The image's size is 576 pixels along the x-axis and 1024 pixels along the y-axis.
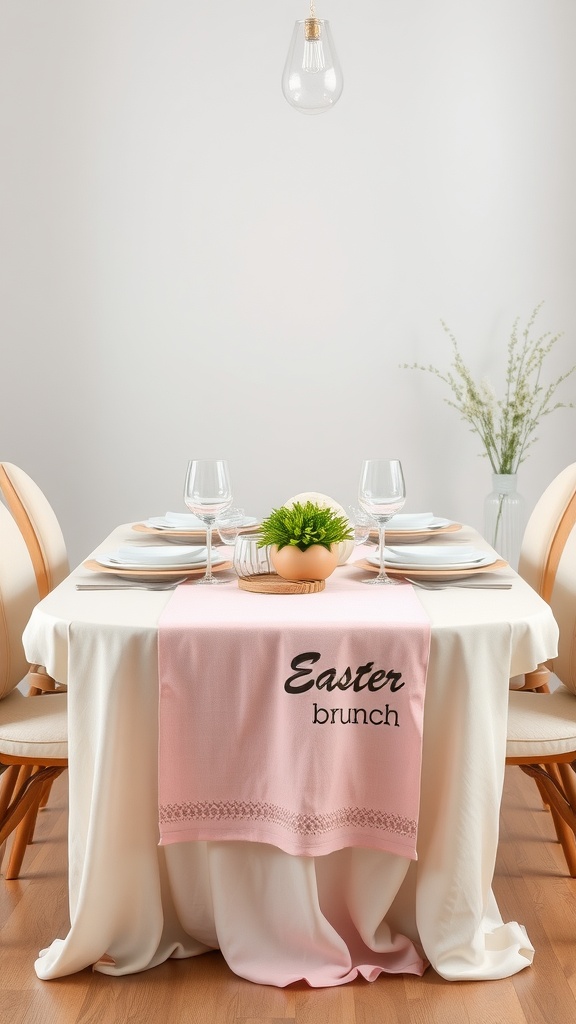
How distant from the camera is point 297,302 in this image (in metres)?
3.72

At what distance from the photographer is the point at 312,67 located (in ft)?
7.68

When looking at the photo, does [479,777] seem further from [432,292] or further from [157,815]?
[432,292]

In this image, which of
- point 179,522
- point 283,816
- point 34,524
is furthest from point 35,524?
Answer: point 283,816

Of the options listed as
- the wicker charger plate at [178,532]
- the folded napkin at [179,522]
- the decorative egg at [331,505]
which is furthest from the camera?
the folded napkin at [179,522]

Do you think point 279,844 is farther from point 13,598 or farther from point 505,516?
point 505,516

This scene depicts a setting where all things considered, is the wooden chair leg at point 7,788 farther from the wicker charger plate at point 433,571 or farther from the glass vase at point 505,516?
the glass vase at point 505,516

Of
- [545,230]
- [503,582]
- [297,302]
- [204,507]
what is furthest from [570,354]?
→ [204,507]

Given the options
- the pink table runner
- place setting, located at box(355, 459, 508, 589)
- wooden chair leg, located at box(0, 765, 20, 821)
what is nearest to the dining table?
the pink table runner

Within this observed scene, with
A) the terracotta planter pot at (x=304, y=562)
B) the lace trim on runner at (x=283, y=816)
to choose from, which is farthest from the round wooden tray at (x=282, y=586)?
the lace trim on runner at (x=283, y=816)

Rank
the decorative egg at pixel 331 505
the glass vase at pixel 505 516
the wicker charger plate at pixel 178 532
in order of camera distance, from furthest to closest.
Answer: the glass vase at pixel 505 516 → the wicker charger plate at pixel 178 532 → the decorative egg at pixel 331 505

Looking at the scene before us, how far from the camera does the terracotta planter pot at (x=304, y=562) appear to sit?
1913 millimetres

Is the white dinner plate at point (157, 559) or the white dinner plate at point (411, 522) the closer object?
the white dinner plate at point (157, 559)

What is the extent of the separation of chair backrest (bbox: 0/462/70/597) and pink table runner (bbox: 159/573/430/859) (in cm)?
94

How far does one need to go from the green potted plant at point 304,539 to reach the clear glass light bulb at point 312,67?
41.9 inches
